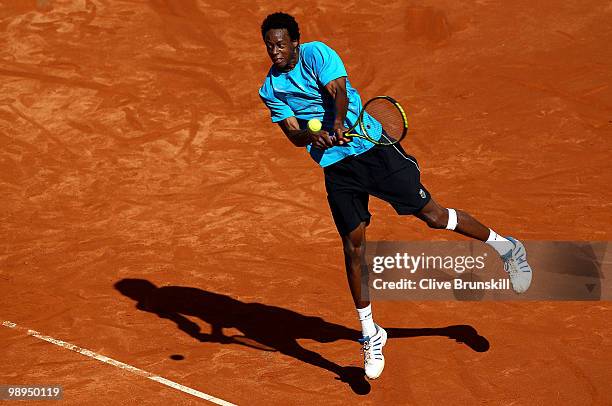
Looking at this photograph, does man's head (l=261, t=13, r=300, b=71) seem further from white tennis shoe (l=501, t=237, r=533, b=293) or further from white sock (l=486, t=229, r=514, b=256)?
white tennis shoe (l=501, t=237, r=533, b=293)

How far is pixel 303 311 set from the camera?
9.62m

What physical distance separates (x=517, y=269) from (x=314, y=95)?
92.9 inches

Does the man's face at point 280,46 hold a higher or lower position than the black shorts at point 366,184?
higher

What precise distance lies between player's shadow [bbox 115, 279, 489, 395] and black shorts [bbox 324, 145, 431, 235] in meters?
1.29

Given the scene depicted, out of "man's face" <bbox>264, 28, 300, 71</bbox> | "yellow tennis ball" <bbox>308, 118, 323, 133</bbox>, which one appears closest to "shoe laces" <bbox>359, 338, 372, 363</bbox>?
"yellow tennis ball" <bbox>308, 118, 323, 133</bbox>

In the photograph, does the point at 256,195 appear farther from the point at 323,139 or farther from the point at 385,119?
the point at 323,139

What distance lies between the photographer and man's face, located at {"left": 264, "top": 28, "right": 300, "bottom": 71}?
7844 millimetres

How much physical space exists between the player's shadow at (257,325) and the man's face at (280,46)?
2.57m

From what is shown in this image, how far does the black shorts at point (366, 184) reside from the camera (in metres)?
8.16

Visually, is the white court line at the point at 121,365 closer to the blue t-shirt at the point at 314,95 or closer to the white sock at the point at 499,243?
the blue t-shirt at the point at 314,95

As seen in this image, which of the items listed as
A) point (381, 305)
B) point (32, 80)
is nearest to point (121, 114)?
point (32, 80)

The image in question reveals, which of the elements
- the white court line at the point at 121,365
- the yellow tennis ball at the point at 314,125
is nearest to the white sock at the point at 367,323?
the white court line at the point at 121,365

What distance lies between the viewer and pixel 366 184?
26.9 ft

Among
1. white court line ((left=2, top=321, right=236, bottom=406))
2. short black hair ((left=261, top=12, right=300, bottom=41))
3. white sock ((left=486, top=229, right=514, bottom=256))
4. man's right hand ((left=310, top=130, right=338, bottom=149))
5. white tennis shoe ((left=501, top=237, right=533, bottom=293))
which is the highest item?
short black hair ((left=261, top=12, right=300, bottom=41))
